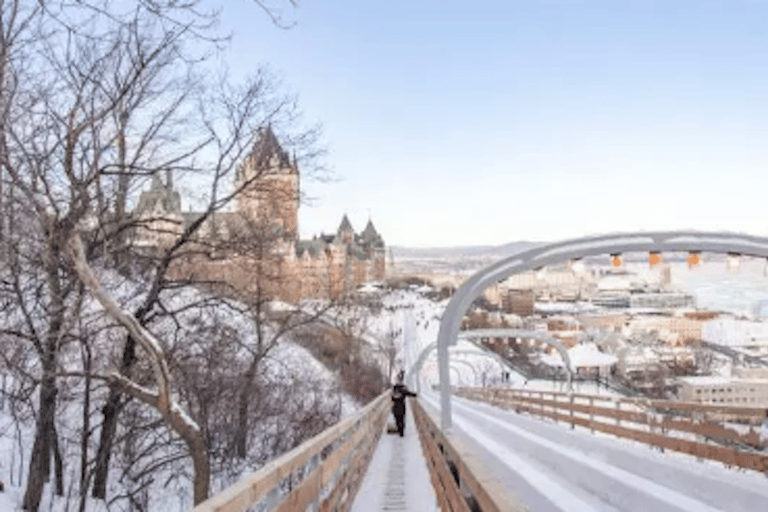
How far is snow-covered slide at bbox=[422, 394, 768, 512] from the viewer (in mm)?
7141

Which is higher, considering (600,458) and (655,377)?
(600,458)

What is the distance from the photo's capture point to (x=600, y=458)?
419 inches

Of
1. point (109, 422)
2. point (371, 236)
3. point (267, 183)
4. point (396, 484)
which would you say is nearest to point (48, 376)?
point (109, 422)

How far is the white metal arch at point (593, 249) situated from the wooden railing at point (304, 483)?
2635 millimetres

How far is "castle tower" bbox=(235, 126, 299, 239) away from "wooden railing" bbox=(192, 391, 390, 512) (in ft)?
21.4

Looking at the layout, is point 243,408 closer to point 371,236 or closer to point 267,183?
point 267,183

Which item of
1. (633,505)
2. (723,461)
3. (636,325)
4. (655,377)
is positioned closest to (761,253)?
(723,461)

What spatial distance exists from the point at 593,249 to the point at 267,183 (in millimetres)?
7074

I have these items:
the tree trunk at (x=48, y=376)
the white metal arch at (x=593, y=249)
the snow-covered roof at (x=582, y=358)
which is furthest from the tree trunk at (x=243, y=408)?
the snow-covered roof at (x=582, y=358)

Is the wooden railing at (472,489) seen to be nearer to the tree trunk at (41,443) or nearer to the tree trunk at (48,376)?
the tree trunk at (48,376)

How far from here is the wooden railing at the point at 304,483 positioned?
95.5 inches

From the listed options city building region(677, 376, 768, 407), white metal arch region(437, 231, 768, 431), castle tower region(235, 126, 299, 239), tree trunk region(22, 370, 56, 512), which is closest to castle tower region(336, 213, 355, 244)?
city building region(677, 376, 768, 407)

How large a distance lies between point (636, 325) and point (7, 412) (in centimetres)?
10836

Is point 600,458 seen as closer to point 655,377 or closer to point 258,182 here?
point 258,182
